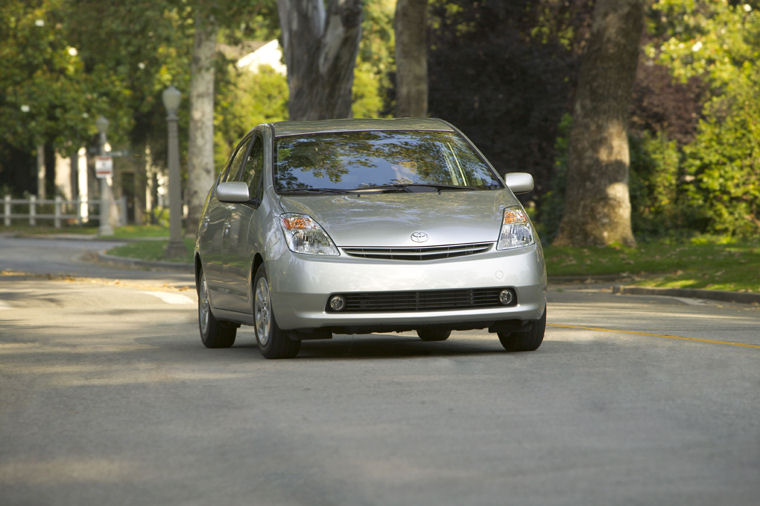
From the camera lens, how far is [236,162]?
12375 millimetres

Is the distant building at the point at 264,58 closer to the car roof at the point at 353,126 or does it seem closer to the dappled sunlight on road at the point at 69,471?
the car roof at the point at 353,126

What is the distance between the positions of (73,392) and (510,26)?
113ft

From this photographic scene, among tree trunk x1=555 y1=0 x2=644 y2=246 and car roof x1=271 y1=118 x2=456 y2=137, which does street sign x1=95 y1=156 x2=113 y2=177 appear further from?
car roof x1=271 y1=118 x2=456 y2=137

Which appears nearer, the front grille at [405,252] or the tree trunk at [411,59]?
the front grille at [405,252]

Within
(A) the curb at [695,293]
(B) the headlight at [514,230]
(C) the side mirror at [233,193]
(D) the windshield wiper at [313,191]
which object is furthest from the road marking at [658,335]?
(A) the curb at [695,293]

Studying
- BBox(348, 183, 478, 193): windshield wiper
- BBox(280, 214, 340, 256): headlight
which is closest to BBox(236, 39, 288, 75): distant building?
BBox(348, 183, 478, 193): windshield wiper

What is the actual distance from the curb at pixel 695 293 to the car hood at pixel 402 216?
8000mm

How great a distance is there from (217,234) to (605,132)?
14.5 m

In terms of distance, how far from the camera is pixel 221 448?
6.71 metres

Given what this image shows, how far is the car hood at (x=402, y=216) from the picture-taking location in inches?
389

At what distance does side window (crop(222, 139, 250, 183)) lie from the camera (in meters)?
12.2

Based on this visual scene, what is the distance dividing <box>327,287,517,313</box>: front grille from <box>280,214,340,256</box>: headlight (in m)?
0.36

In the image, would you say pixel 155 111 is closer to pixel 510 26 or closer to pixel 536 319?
pixel 510 26

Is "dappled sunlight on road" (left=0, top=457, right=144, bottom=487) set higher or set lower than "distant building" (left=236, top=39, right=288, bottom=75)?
lower
